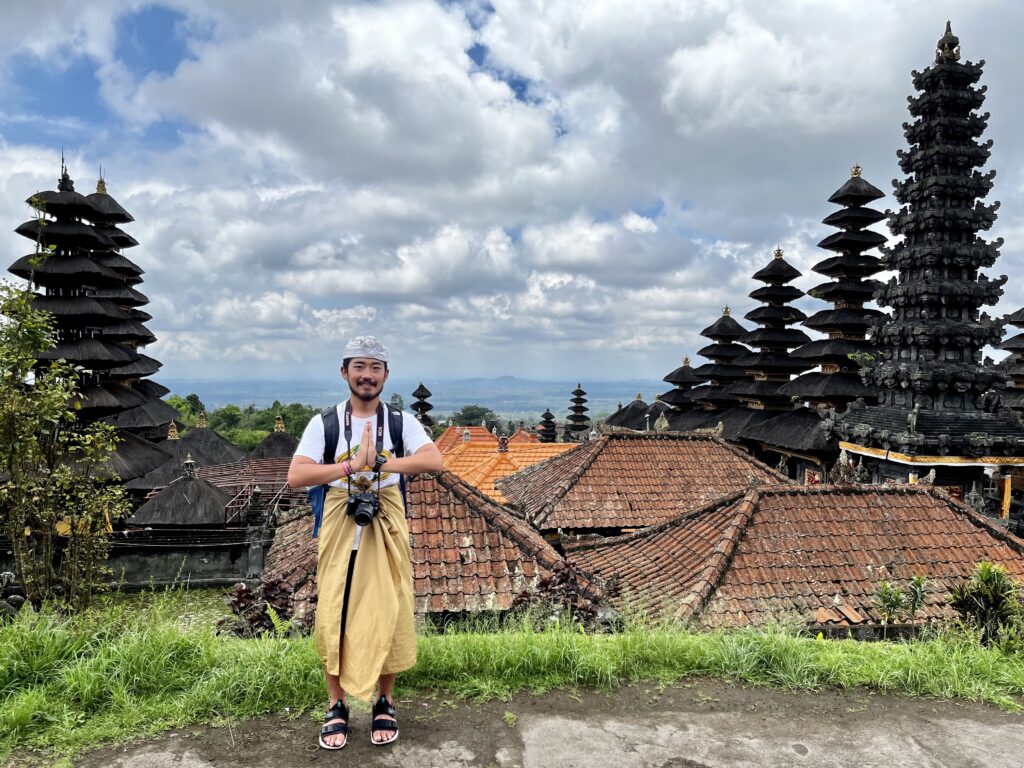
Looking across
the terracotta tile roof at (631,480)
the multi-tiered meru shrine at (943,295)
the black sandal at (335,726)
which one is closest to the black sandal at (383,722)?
the black sandal at (335,726)

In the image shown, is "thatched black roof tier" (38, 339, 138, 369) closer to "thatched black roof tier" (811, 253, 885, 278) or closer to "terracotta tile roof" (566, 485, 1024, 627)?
"terracotta tile roof" (566, 485, 1024, 627)

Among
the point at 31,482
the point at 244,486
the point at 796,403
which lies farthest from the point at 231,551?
the point at 796,403

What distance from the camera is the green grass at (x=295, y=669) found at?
137 inches

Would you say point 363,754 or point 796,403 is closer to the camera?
point 363,754

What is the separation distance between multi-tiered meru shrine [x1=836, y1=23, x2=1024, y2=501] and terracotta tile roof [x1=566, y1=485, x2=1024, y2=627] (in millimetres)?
8200

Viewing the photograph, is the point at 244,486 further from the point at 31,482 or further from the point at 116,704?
the point at 116,704

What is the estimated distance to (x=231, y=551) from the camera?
1630cm

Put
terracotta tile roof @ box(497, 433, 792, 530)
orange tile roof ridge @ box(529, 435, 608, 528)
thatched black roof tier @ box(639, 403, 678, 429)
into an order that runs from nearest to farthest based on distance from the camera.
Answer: orange tile roof ridge @ box(529, 435, 608, 528) < terracotta tile roof @ box(497, 433, 792, 530) < thatched black roof tier @ box(639, 403, 678, 429)

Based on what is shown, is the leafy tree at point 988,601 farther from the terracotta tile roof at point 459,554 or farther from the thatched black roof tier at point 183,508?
the thatched black roof tier at point 183,508

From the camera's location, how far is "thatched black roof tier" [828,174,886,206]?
2694cm

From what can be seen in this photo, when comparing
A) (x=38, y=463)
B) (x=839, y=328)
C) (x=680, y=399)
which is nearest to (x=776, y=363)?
(x=839, y=328)

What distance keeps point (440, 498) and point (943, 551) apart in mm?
8046

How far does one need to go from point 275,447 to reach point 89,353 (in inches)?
361

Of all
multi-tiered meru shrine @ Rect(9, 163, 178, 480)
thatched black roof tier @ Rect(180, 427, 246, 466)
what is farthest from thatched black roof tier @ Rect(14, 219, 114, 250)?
thatched black roof tier @ Rect(180, 427, 246, 466)
